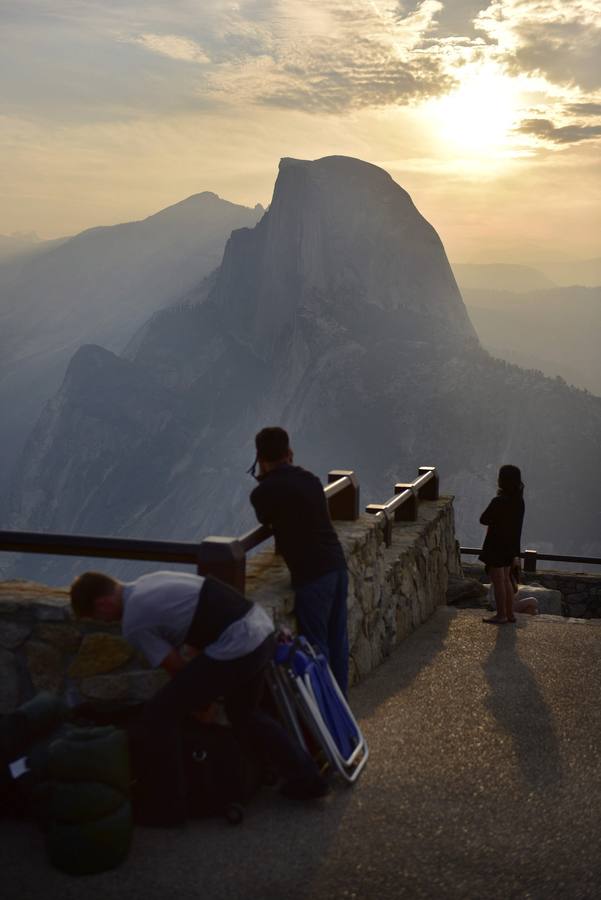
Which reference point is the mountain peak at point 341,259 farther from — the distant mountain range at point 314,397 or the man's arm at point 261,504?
the man's arm at point 261,504

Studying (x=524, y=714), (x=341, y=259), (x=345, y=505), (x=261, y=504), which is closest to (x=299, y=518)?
Result: (x=261, y=504)

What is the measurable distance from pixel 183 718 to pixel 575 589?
12.8m

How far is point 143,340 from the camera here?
616 feet

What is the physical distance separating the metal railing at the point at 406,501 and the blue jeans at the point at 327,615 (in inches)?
98.7

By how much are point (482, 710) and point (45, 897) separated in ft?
11.6

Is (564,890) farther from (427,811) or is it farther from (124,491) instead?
(124,491)

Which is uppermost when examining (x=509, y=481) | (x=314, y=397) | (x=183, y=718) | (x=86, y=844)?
(x=183, y=718)

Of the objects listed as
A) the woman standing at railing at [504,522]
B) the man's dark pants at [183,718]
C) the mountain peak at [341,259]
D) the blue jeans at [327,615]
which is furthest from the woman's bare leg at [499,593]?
the mountain peak at [341,259]

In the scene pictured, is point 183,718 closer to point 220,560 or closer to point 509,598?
point 220,560

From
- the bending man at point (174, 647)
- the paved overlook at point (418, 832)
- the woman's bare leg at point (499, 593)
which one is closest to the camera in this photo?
the paved overlook at point (418, 832)

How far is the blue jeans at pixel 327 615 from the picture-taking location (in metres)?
5.46

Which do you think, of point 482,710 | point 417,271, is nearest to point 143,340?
point 417,271

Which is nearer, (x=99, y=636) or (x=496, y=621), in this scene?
(x=99, y=636)

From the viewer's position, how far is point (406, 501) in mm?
10641
